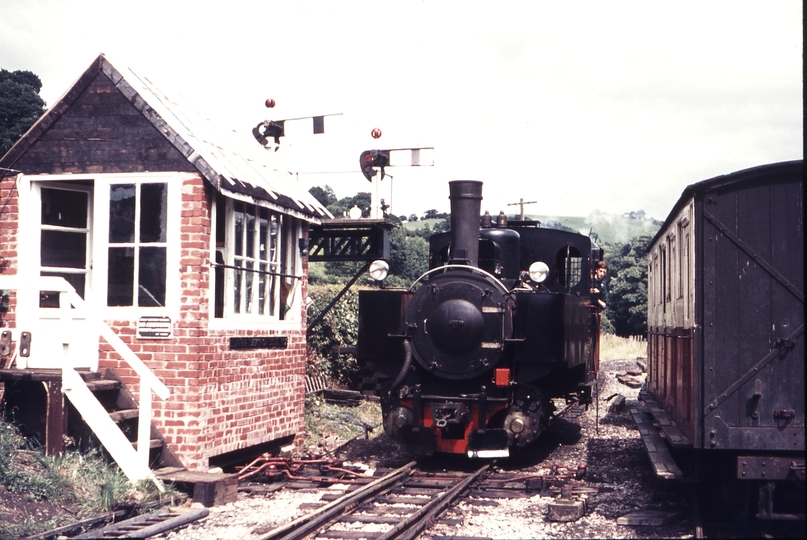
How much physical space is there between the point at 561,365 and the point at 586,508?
236 centimetres

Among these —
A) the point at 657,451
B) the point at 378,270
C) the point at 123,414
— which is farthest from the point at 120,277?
the point at 657,451

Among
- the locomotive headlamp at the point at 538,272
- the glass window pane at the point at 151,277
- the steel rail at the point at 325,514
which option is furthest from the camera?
the locomotive headlamp at the point at 538,272

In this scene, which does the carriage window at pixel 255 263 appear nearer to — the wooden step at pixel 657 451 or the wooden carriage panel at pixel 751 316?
the wooden step at pixel 657 451

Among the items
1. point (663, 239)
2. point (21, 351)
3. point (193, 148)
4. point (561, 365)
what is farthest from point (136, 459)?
point (663, 239)

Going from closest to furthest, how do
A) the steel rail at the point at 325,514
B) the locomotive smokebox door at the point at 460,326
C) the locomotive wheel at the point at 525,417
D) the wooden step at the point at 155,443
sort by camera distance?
the steel rail at the point at 325,514 < the wooden step at the point at 155,443 < the locomotive wheel at the point at 525,417 < the locomotive smokebox door at the point at 460,326

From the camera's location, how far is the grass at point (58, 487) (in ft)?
21.4

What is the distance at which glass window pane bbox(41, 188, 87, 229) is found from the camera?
9062 mm

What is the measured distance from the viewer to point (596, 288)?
1296 centimetres

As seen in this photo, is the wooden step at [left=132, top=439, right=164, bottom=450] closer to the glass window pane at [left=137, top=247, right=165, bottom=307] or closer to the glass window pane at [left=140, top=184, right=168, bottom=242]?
the glass window pane at [left=137, top=247, right=165, bottom=307]

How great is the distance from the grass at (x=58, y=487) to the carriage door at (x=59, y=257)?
912mm

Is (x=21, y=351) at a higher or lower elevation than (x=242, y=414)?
higher

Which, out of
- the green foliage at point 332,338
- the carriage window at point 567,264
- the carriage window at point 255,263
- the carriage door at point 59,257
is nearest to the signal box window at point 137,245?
the carriage door at point 59,257

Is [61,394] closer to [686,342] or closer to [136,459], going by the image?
[136,459]

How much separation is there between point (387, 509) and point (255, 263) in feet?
11.6
